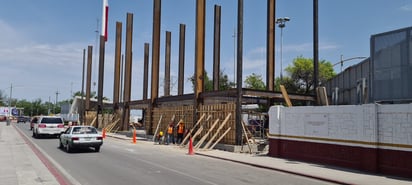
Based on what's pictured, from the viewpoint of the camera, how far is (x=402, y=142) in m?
12.4

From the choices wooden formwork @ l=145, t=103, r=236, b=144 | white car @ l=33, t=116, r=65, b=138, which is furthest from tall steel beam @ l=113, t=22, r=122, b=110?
wooden formwork @ l=145, t=103, r=236, b=144

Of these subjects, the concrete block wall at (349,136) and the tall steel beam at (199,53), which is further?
the tall steel beam at (199,53)

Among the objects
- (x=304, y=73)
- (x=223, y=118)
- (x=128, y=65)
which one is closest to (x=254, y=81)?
(x=304, y=73)

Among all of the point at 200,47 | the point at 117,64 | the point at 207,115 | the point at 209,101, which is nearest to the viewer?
the point at 207,115

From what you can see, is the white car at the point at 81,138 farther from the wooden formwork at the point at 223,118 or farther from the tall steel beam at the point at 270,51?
the tall steel beam at the point at 270,51

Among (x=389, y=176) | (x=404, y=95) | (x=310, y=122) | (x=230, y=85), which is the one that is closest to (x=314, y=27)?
(x=310, y=122)

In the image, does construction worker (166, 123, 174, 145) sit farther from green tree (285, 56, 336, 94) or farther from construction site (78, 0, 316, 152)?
green tree (285, 56, 336, 94)

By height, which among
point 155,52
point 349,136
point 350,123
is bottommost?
point 349,136

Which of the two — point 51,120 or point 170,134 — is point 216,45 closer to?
point 170,134

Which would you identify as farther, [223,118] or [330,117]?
[223,118]

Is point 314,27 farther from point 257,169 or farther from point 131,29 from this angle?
point 131,29

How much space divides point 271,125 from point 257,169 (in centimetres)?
459

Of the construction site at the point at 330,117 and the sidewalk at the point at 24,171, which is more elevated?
the construction site at the point at 330,117

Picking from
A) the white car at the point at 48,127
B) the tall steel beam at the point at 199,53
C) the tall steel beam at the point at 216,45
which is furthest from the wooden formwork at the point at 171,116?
the tall steel beam at the point at 216,45
